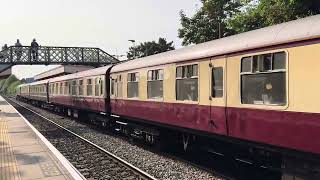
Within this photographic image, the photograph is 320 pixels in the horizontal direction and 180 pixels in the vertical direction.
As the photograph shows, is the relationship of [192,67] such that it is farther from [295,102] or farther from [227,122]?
[295,102]

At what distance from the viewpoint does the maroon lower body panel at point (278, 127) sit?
7.07 metres

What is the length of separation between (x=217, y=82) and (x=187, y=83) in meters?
1.56

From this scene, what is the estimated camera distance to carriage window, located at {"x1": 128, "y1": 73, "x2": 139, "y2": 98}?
15.2 m

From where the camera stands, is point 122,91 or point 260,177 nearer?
point 260,177

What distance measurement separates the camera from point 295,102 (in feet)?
24.2

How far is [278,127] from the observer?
780cm

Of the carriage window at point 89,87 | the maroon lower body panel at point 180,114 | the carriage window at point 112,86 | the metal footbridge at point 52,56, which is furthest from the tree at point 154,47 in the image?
the maroon lower body panel at point 180,114

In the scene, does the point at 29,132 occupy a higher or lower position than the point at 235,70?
lower

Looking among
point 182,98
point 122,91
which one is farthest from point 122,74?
point 182,98

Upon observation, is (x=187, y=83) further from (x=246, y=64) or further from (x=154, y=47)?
(x=154, y=47)

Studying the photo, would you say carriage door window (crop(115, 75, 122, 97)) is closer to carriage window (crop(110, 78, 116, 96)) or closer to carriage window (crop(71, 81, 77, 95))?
carriage window (crop(110, 78, 116, 96))

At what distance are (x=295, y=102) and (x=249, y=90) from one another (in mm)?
1357

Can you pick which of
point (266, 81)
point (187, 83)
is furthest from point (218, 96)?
point (266, 81)

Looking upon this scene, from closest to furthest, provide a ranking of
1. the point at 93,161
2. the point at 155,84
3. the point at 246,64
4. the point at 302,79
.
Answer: the point at 302,79 < the point at 246,64 < the point at 155,84 < the point at 93,161
